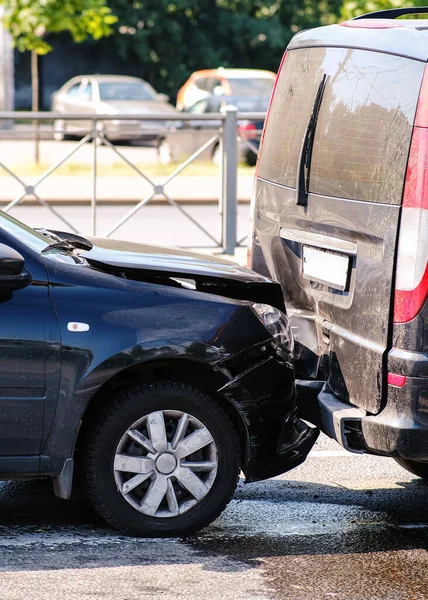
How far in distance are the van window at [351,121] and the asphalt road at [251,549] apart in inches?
56.2

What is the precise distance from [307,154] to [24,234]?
1296mm

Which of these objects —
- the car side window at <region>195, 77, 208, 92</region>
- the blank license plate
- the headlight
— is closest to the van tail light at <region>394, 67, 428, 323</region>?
the blank license plate

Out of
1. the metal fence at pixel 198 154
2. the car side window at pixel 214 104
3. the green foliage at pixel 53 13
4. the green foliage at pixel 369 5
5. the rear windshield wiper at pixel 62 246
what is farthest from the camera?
the car side window at pixel 214 104

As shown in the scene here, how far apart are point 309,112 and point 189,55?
37.9 meters

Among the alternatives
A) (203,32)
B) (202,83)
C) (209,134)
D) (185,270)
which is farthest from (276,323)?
(203,32)

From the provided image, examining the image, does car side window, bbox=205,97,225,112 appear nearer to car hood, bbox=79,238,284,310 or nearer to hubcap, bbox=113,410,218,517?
car hood, bbox=79,238,284,310

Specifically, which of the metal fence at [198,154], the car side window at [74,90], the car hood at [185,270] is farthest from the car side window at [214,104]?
the car hood at [185,270]

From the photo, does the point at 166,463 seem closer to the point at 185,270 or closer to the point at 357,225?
the point at 185,270

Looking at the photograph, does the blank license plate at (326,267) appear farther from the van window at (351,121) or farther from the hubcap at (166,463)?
the hubcap at (166,463)

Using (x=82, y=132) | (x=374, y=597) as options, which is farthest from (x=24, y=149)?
(x=374, y=597)

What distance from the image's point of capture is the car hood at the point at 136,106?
27172 mm

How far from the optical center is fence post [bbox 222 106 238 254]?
11500 millimetres

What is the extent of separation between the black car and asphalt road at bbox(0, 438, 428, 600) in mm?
201

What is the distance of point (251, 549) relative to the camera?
15.4 ft
